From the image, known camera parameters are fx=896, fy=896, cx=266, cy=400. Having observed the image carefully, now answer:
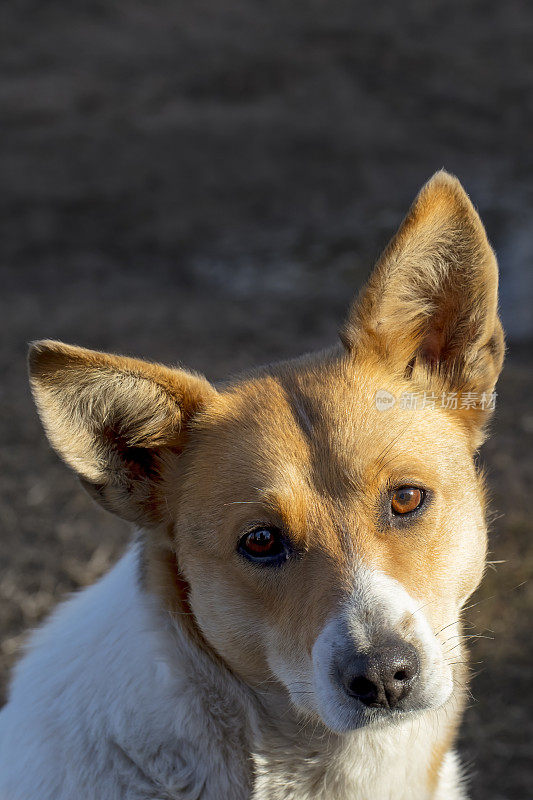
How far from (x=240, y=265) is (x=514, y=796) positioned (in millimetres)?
7386

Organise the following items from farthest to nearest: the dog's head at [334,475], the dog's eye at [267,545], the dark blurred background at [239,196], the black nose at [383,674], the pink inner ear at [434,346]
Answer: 1. the dark blurred background at [239,196]
2. the pink inner ear at [434,346]
3. the dog's eye at [267,545]
4. the dog's head at [334,475]
5. the black nose at [383,674]

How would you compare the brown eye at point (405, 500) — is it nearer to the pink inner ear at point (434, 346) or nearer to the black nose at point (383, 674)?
the black nose at point (383, 674)

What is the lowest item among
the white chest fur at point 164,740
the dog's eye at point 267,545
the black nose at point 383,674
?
the white chest fur at point 164,740

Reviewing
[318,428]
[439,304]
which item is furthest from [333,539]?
[439,304]

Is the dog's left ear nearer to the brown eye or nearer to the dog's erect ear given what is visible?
the brown eye

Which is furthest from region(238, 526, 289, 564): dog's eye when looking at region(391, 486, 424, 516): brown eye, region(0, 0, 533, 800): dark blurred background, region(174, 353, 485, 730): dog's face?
region(0, 0, 533, 800): dark blurred background

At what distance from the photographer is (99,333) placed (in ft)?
28.2

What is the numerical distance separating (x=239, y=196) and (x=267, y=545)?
1001 centimetres

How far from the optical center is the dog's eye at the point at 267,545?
2.65 meters

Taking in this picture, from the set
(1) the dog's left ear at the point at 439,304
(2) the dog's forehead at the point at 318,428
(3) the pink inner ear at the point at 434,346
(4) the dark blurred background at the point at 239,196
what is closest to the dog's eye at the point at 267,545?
(2) the dog's forehead at the point at 318,428

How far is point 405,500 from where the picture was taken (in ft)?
8.82

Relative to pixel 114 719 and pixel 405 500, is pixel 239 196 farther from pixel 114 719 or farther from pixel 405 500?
pixel 114 719

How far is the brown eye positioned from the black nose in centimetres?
44

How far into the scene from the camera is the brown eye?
2.68m
